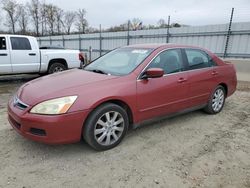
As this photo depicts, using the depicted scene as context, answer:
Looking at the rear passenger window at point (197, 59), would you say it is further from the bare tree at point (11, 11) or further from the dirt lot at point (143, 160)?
the bare tree at point (11, 11)

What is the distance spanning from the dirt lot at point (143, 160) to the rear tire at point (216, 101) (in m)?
0.72

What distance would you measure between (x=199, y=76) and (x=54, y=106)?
2864 millimetres

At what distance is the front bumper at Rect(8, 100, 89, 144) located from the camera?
288 cm

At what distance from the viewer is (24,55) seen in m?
8.03

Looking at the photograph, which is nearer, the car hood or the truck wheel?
the car hood

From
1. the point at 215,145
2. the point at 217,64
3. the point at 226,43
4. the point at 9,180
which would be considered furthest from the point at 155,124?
the point at 226,43

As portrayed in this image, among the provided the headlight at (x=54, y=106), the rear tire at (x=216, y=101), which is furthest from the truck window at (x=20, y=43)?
the rear tire at (x=216, y=101)

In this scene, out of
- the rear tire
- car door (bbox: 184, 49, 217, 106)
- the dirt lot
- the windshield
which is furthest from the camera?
the rear tire

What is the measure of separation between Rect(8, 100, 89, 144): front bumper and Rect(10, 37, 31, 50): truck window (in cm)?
564

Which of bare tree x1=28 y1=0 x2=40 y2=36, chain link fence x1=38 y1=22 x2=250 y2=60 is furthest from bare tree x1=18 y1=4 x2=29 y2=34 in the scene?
chain link fence x1=38 y1=22 x2=250 y2=60

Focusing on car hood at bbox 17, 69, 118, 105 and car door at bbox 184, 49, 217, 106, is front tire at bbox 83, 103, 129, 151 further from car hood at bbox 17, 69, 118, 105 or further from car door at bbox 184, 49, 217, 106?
car door at bbox 184, 49, 217, 106

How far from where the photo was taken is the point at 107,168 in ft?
9.62

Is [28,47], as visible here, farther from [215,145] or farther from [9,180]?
[215,145]

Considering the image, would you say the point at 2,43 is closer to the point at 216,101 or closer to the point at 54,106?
the point at 54,106
